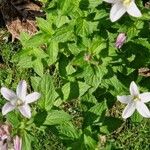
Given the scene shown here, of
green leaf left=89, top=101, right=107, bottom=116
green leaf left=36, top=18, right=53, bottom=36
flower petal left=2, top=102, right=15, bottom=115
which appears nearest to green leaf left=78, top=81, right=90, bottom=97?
green leaf left=89, top=101, right=107, bottom=116

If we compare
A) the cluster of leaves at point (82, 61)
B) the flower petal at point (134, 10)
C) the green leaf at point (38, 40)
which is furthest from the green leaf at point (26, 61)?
the flower petal at point (134, 10)

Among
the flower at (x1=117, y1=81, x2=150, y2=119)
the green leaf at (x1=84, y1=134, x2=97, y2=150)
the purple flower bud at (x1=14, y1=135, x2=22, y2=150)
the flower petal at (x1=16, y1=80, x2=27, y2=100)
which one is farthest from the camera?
the green leaf at (x1=84, y1=134, x2=97, y2=150)

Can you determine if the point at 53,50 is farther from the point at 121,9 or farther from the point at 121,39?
the point at 121,9

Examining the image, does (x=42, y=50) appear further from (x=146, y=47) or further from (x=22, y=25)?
(x=22, y=25)

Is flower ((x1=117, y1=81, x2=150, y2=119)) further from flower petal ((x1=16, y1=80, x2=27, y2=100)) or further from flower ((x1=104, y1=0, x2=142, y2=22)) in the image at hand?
flower petal ((x1=16, y1=80, x2=27, y2=100))

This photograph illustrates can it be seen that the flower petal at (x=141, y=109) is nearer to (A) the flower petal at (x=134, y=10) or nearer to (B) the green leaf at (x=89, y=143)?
(B) the green leaf at (x=89, y=143)

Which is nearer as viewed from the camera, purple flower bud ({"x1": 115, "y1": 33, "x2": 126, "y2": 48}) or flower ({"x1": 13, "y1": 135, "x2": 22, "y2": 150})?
flower ({"x1": 13, "y1": 135, "x2": 22, "y2": 150})

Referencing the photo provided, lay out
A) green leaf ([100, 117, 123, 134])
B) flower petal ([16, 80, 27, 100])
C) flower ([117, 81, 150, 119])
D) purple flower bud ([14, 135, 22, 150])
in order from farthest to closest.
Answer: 1. green leaf ([100, 117, 123, 134])
2. flower ([117, 81, 150, 119])
3. flower petal ([16, 80, 27, 100])
4. purple flower bud ([14, 135, 22, 150])
